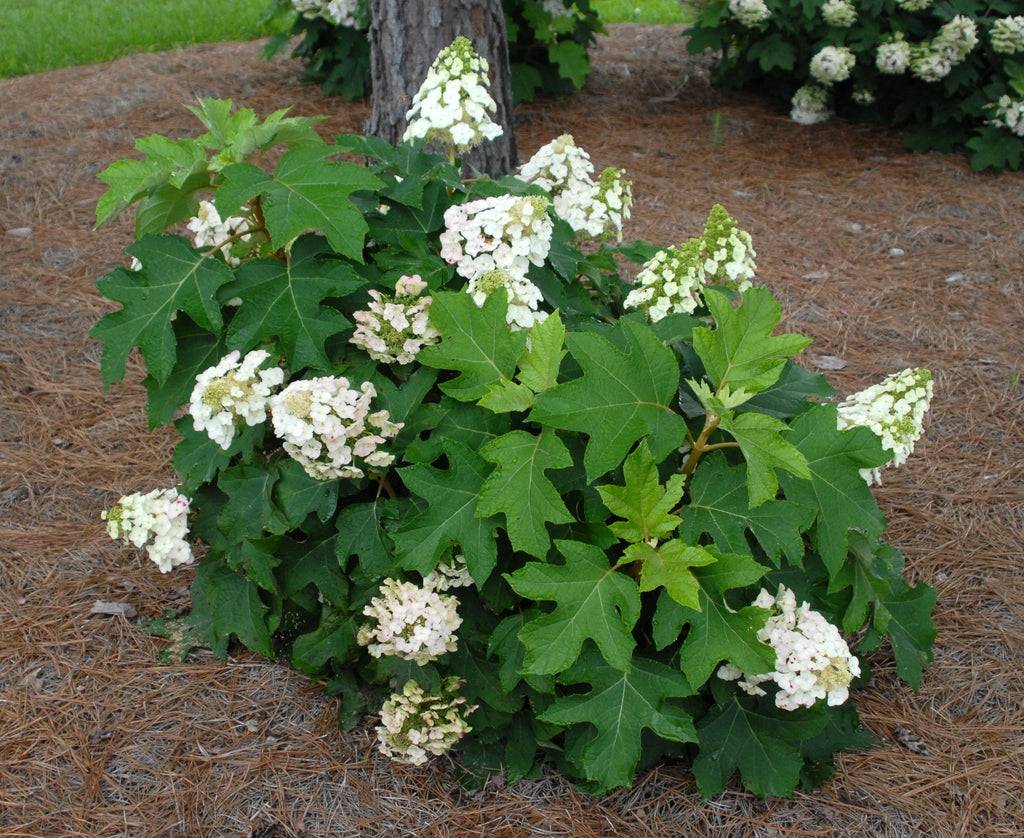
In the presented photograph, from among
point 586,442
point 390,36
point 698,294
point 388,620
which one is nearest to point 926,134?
point 390,36

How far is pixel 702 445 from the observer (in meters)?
1.81

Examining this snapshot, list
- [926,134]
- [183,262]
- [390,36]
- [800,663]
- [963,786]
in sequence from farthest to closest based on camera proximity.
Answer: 1. [926,134]
2. [390,36]
3. [963,786]
4. [183,262]
5. [800,663]

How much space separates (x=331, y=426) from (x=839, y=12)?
192 inches

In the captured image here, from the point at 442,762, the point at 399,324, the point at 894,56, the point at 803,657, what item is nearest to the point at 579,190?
the point at 399,324

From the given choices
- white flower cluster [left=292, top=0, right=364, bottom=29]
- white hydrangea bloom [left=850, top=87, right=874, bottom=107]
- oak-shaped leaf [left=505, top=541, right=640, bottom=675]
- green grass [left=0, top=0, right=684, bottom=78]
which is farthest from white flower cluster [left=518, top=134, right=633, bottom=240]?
green grass [left=0, top=0, right=684, bottom=78]

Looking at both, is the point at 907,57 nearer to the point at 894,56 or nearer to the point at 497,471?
the point at 894,56

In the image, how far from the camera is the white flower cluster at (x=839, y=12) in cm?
542

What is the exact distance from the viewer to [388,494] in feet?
6.80

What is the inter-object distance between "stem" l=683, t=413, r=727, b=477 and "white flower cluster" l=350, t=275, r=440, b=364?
0.56m

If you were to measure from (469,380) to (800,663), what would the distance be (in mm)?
835

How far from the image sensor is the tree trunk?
4.14 meters

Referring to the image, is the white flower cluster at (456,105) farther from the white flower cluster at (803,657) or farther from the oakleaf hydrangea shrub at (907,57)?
the oakleaf hydrangea shrub at (907,57)

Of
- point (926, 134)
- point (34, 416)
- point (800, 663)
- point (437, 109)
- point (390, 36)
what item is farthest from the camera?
point (926, 134)

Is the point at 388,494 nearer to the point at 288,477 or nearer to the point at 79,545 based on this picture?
the point at 288,477
